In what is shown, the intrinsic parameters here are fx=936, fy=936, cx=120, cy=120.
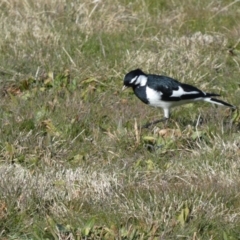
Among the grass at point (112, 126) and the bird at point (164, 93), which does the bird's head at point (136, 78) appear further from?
the grass at point (112, 126)

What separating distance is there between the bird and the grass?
19cm

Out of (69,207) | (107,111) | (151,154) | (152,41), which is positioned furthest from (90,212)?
(152,41)

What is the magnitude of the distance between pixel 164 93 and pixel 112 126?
45cm

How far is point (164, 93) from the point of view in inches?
271

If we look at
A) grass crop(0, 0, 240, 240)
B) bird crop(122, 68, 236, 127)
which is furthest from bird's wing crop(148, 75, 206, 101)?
grass crop(0, 0, 240, 240)

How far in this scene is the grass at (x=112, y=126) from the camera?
5.13 m

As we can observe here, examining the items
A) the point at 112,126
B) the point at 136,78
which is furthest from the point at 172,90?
the point at 112,126

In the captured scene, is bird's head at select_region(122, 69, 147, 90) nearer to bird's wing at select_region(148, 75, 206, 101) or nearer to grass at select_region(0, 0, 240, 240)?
bird's wing at select_region(148, 75, 206, 101)

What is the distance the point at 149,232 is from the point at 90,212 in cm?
48

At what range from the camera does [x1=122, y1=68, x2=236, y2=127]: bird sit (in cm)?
687

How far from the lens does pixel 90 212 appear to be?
5281mm

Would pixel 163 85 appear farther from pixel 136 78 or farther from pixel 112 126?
pixel 112 126

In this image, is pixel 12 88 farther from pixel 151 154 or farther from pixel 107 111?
pixel 151 154

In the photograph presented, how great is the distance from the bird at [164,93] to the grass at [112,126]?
19 cm
